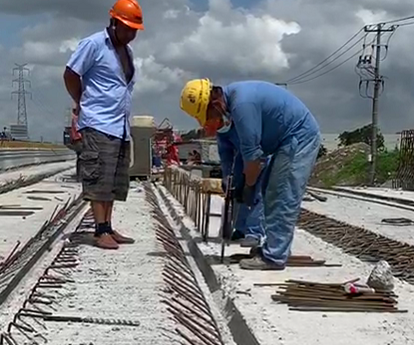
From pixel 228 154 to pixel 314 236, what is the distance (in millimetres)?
2531

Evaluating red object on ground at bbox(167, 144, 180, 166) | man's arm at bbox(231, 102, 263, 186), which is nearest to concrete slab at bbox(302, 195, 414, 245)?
man's arm at bbox(231, 102, 263, 186)

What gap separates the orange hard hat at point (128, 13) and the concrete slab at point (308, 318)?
7.54ft

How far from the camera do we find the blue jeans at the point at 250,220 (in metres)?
7.46

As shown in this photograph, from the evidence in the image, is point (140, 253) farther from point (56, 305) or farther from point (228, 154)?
point (56, 305)

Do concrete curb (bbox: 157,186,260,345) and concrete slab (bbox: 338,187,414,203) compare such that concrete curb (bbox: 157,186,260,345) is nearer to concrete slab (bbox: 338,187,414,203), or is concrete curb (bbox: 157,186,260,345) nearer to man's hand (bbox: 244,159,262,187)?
man's hand (bbox: 244,159,262,187)

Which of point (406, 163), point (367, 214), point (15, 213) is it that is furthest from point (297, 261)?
point (406, 163)

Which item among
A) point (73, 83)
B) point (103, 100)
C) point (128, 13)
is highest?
point (128, 13)

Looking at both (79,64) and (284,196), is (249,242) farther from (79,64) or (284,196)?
(79,64)

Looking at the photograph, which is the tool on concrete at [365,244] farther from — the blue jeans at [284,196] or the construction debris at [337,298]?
the construction debris at [337,298]

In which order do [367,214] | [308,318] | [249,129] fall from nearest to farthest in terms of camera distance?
[308,318]
[249,129]
[367,214]

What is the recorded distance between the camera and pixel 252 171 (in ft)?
21.2

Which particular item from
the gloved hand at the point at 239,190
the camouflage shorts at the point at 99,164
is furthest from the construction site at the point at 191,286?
the camouflage shorts at the point at 99,164

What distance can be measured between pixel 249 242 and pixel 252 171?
115cm

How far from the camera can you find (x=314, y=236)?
9508mm
